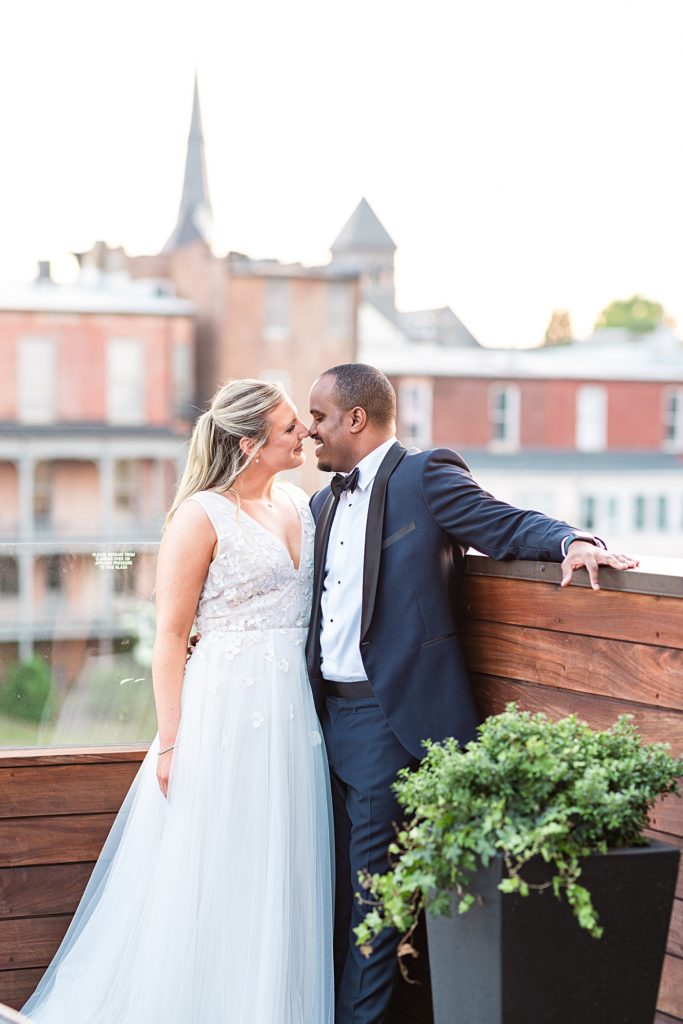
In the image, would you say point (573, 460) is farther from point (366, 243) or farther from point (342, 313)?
point (366, 243)

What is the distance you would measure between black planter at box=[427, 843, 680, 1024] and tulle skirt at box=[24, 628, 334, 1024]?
0.71 m

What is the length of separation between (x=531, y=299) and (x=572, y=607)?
5048 cm

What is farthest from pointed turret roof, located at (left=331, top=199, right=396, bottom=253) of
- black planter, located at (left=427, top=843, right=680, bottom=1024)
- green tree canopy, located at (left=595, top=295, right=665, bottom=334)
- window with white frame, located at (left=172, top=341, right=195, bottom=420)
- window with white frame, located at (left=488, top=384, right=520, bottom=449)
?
black planter, located at (left=427, top=843, right=680, bottom=1024)

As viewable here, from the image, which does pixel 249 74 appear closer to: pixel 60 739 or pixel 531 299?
pixel 531 299

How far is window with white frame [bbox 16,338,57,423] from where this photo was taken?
128 ft

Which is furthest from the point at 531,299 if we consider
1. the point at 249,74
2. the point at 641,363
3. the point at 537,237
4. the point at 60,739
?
the point at 60,739

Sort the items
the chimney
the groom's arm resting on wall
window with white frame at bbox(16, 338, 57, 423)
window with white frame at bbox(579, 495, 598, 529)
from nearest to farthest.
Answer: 1. the groom's arm resting on wall
2. window with white frame at bbox(16, 338, 57, 423)
3. the chimney
4. window with white frame at bbox(579, 495, 598, 529)

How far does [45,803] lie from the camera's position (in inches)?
112

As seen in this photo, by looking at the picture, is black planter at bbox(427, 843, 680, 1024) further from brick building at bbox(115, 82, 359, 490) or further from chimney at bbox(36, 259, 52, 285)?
chimney at bbox(36, 259, 52, 285)

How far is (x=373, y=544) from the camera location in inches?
101

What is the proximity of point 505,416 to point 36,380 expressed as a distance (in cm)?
1576

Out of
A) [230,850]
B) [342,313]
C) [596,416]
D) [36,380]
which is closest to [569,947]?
[230,850]

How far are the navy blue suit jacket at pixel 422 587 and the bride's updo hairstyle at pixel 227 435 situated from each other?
0.96ft

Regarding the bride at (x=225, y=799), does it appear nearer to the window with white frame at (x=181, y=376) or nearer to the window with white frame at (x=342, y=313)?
the window with white frame at (x=181, y=376)
